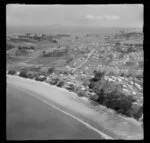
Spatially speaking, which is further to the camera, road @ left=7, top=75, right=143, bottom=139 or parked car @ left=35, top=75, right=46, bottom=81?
parked car @ left=35, top=75, right=46, bottom=81

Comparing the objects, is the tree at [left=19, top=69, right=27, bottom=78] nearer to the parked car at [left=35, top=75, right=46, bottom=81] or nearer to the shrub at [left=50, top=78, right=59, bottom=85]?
the parked car at [left=35, top=75, right=46, bottom=81]

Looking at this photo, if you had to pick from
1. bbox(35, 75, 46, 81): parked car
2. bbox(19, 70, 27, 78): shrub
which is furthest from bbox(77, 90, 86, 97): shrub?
bbox(19, 70, 27, 78): shrub

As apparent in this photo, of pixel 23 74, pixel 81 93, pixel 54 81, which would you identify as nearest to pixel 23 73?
pixel 23 74

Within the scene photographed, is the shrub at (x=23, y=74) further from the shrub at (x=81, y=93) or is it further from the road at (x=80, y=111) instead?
the shrub at (x=81, y=93)

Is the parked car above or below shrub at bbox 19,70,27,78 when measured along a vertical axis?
below

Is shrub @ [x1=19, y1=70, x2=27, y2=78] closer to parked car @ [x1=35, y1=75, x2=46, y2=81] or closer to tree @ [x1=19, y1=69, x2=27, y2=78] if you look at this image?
tree @ [x1=19, y1=69, x2=27, y2=78]

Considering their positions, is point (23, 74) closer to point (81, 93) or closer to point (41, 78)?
point (41, 78)

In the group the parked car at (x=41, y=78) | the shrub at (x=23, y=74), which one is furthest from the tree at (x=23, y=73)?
the parked car at (x=41, y=78)

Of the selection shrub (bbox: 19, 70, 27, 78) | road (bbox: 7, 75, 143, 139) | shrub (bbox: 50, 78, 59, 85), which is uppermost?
shrub (bbox: 19, 70, 27, 78)
